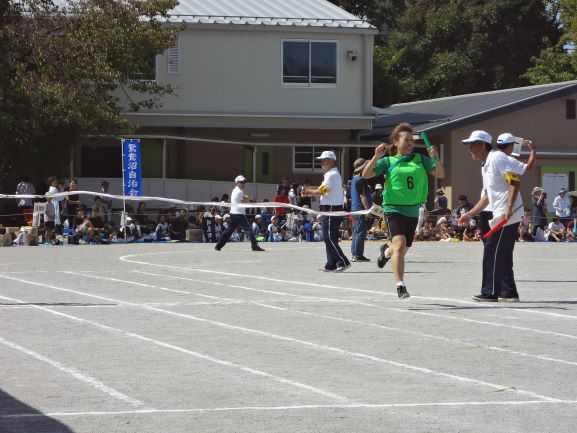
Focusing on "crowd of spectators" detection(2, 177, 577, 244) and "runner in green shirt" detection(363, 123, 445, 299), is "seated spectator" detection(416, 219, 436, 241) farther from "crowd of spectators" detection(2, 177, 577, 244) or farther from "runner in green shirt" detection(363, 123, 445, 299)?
"runner in green shirt" detection(363, 123, 445, 299)

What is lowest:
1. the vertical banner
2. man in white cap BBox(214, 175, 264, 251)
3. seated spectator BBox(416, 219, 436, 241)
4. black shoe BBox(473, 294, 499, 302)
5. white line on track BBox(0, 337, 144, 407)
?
white line on track BBox(0, 337, 144, 407)

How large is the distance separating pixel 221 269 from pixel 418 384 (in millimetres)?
12036

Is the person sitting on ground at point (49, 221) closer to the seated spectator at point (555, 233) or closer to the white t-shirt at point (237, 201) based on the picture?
the white t-shirt at point (237, 201)

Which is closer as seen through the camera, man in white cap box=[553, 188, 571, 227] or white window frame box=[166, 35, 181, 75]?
man in white cap box=[553, 188, 571, 227]

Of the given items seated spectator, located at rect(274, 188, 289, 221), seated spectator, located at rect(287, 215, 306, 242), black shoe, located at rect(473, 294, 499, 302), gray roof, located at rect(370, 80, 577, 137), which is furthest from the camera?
gray roof, located at rect(370, 80, 577, 137)

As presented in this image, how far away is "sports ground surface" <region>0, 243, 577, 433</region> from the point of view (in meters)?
7.55

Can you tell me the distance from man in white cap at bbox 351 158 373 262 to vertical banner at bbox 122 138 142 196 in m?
12.5

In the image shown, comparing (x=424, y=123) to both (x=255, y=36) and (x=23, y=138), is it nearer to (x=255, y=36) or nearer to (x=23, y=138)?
(x=255, y=36)

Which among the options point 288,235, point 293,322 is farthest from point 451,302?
point 288,235

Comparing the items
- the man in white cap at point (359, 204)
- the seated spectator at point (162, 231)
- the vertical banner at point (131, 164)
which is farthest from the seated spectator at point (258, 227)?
the man in white cap at point (359, 204)

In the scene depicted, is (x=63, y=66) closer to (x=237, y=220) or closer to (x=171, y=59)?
(x=171, y=59)

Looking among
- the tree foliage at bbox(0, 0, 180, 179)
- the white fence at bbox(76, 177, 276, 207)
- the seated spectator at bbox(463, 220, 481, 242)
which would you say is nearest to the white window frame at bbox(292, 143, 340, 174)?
the white fence at bbox(76, 177, 276, 207)

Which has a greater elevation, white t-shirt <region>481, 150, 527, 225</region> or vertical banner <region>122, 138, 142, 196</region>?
vertical banner <region>122, 138, 142, 196</region>

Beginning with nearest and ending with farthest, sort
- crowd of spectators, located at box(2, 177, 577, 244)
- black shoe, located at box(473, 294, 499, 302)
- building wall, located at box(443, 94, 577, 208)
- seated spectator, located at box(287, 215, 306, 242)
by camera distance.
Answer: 1. black shoe, located at box(473, 294, 499, 302)
2. crowd of spectators, located at box(2, 177, 577, 244)
3. seated spectator, located at box(287, 215, 306, 242)
4. building wall, located at box(443, 94, 577, 208)
